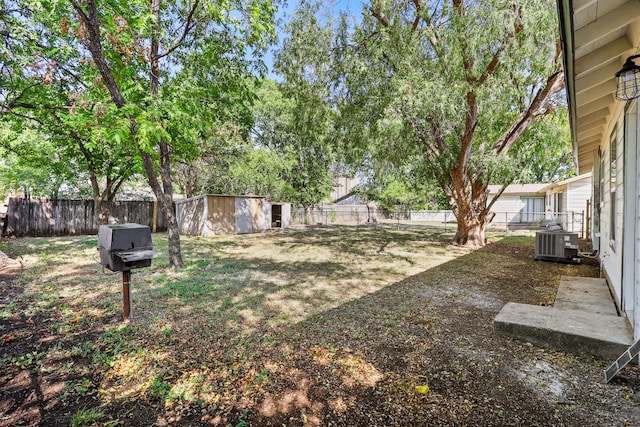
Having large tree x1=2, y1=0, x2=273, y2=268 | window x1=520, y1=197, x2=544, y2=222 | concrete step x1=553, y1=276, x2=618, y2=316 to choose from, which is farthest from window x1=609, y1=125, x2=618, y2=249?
window x1=520, y1=197, x2=544, y2=222

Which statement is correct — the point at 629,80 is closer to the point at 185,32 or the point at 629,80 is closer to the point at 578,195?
the point at 185,32

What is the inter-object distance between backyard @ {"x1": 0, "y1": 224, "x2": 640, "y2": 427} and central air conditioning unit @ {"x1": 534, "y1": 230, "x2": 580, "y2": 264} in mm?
2278

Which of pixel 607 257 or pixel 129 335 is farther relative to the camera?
pixel 607 257

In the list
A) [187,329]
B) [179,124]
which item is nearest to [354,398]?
[187,329]

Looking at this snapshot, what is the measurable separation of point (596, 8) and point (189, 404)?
13.3ft

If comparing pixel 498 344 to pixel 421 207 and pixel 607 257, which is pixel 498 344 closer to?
pixel 607 257

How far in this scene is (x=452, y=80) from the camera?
720 centimetres

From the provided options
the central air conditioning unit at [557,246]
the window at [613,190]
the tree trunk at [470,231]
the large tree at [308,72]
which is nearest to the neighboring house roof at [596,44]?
the window at [613,190]

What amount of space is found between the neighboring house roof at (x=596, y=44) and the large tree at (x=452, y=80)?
2.75 meters

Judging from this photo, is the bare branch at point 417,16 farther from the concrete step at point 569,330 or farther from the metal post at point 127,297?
the metal post at point 127,297

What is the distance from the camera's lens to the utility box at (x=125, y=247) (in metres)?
3.19

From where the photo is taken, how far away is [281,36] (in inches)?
324

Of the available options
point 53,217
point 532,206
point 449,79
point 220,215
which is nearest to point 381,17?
point 449,79

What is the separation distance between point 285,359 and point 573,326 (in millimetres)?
2643
